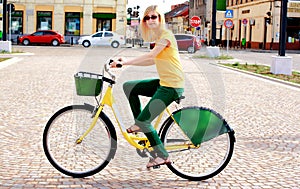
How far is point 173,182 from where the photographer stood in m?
5.49

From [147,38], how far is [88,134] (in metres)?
1.07

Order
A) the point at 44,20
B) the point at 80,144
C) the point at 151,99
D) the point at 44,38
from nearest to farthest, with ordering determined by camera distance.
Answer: the point at 151,99, the point at 80,144, the point at 44,38, the point at 44,20

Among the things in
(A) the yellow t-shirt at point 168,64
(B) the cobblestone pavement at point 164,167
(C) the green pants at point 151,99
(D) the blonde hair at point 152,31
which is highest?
(D) the blonde hair at point 152,31

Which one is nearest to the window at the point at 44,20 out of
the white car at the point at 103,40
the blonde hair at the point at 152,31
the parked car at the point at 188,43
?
the white car at the point at 103,40

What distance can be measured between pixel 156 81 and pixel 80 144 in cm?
98

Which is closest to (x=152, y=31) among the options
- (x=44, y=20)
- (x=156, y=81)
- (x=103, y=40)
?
(x=156, y=81)

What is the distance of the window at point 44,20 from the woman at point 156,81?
176 ft

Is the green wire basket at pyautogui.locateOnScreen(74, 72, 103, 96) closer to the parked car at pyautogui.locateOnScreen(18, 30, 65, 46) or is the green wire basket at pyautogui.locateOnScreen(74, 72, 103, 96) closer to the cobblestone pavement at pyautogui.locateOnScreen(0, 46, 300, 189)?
the cobblestone pavement at pyautogui.locateOnScreen(0, 46, 300, 189)

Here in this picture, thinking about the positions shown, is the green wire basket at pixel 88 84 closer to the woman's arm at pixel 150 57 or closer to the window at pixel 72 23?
the woman's arm at pixel 150 57

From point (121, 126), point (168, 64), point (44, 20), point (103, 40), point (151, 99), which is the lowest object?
point (121, 126)

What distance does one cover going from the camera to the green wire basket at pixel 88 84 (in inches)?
206

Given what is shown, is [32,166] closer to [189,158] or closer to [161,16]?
[189,158]

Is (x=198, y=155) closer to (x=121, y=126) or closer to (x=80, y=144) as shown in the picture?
(x=121, y=126)

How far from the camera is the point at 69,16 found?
57938mm
